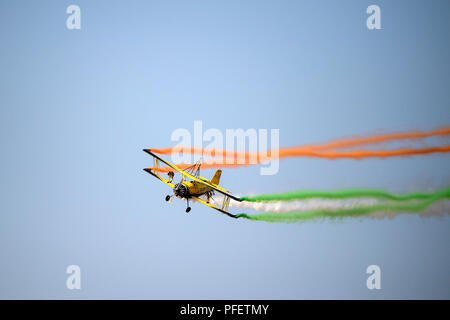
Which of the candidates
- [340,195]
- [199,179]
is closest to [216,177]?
[199,179]

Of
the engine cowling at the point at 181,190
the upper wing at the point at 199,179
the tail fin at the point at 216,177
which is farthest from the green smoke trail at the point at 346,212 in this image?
the tail fin at the point at 216,177

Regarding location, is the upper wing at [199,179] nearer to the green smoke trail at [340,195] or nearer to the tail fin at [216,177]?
the green smoke trail at [340,195]

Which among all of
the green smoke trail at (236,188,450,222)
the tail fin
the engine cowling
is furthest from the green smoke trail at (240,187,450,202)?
the tail fin

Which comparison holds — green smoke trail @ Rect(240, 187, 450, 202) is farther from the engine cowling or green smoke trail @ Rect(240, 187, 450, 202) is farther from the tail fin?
the tail fin

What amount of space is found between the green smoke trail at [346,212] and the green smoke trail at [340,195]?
0.43 m

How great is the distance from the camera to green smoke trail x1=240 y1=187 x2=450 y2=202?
5584cm

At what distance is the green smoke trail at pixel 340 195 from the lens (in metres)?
55.8

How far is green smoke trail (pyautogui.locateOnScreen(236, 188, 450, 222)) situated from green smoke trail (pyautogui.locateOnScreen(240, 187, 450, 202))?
43 cm

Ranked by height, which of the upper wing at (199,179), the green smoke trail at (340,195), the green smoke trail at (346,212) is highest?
the upper wing at (199,179)

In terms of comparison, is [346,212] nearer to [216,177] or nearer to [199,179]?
[199,179]
